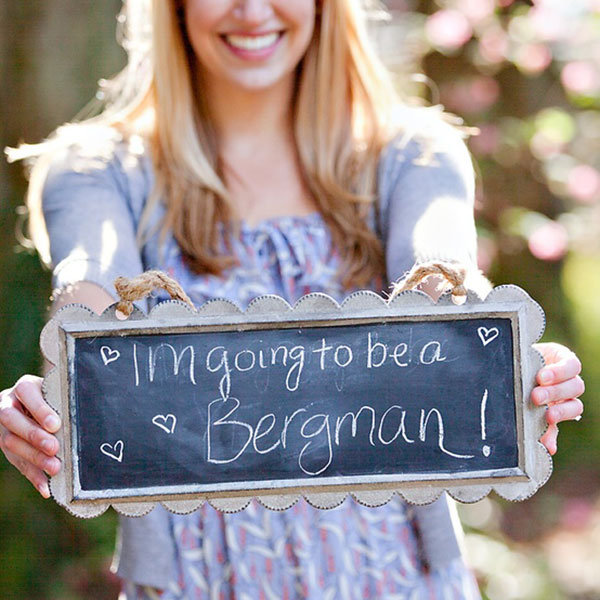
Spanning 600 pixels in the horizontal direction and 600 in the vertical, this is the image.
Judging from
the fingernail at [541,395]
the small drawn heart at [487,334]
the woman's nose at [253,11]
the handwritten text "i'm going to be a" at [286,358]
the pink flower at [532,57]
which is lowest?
the pink flower at [532,57]

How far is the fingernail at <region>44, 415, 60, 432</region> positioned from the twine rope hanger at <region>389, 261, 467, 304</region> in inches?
18.1

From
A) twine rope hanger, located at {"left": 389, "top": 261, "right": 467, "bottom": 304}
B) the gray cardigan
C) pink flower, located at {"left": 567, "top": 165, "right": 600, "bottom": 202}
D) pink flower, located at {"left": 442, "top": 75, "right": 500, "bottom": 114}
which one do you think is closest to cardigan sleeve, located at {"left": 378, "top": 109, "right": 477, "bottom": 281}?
the gray cardigan

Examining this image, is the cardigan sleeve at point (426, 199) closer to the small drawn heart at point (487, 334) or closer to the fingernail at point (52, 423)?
→ the small drawn heart at point (487, 334)

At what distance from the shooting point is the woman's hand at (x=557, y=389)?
1.39 metres

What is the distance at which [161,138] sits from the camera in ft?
6.14

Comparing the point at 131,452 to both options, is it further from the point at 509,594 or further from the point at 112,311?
the point at 509,594

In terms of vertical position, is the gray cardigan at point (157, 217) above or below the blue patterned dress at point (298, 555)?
above

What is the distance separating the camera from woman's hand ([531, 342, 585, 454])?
139 centimetres

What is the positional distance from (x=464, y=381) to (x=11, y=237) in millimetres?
2169

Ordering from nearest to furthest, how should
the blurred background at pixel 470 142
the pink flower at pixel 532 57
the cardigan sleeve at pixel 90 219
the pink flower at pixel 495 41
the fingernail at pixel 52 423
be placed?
1. the fingernail at pixel 52 423
2. the cardigan sleeve at pixel 90 219
3. the blurred background at pixel 470 142
4. the pink flower at pixel 532 57
5. the pink flower at pixel 495 41

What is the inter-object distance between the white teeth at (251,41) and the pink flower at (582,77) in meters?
1.96

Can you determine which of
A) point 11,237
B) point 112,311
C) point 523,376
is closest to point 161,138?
point 112,311

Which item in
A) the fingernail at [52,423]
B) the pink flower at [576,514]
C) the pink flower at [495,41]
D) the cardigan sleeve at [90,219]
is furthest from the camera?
the pink flower at [576,514]

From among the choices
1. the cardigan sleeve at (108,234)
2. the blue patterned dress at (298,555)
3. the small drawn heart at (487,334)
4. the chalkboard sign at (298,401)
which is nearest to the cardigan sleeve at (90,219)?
the cardigan sleeve at (108,234)
